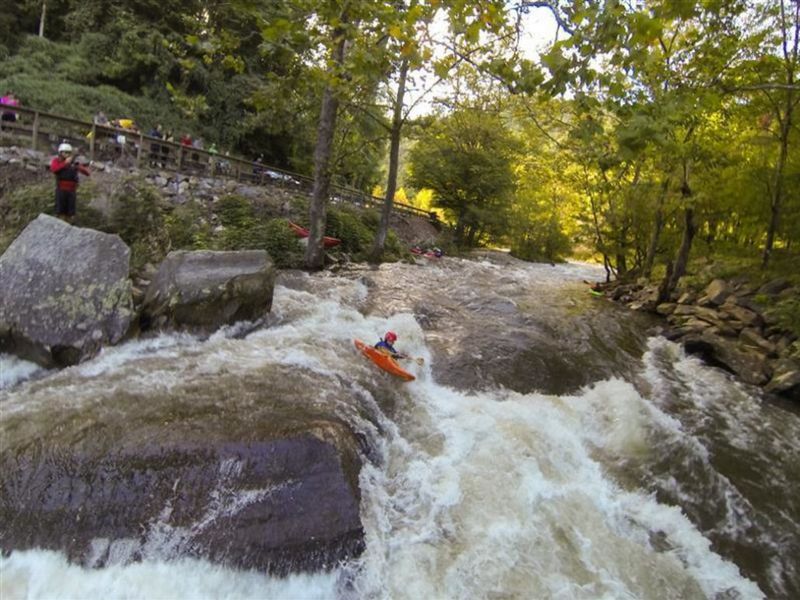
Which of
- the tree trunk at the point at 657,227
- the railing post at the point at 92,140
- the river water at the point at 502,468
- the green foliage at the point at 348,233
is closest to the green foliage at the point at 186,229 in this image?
the river water at the point at 502,468

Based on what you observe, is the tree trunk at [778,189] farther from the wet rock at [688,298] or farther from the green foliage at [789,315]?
the green foliage at [789,315]

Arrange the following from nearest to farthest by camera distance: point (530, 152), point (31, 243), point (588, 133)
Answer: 1. point (588, 133)
2. point (31, 243)
3. point (530, 152)

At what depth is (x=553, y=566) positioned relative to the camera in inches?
164

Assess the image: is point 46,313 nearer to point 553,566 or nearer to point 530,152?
point 553,566

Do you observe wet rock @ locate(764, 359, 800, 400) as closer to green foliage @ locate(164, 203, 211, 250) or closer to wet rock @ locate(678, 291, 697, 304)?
wet rock @ locate(678, 291, 697, 304)

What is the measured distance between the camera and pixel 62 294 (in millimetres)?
5980

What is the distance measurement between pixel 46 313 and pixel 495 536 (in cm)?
562

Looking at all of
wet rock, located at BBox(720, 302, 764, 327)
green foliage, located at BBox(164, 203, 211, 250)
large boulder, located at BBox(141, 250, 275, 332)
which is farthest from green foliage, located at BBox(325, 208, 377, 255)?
wet rock, located at BBox(720, 302, 764, 327)

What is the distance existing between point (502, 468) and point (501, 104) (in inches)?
451

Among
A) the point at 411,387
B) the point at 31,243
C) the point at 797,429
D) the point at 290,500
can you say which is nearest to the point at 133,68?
the point at 31,243

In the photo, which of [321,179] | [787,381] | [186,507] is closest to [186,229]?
[321,179]

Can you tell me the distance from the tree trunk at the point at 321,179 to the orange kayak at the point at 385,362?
20.1 feet

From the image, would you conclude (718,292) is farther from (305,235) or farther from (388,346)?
(305,235)

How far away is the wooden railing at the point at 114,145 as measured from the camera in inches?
478
